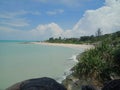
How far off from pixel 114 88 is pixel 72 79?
649 centimetres

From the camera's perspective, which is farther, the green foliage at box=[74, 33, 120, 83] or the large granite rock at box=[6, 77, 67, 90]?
the green foliage at box=[74, 33, 120, 83]

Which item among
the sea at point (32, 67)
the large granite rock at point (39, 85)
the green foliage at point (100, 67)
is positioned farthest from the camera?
the sea at point (32, 67)

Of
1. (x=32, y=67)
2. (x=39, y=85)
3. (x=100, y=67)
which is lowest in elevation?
(x=32, y=67)

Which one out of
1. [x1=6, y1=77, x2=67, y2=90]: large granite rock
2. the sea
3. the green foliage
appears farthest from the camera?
the sea

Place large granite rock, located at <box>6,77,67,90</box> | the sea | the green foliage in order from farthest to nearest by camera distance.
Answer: the sea → the green foliage → large granite rock, located at <box>6,77,67,90</box>

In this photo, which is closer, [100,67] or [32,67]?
[100,67]

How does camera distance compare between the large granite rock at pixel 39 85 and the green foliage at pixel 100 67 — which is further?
the green foliage at pixel 100 67

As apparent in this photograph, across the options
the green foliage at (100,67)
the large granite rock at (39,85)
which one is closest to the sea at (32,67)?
the green foliage at (100,67)

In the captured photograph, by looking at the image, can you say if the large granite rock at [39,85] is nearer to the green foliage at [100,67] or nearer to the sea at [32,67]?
the green foliage at [100,67]

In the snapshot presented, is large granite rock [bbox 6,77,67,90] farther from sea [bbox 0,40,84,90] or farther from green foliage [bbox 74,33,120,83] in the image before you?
sea [bbox 0,40,84,90]

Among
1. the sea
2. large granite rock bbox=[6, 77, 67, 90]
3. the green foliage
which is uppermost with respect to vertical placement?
large granite rock bbox=[6, 77, 67, 90]

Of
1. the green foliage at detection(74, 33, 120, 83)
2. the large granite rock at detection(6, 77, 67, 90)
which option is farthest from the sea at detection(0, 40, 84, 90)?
the large granite rock at detection(6, 77, 67, 90)

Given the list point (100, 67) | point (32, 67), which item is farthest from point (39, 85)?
point (32, 67)

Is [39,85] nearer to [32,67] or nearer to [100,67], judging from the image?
[100,67]
